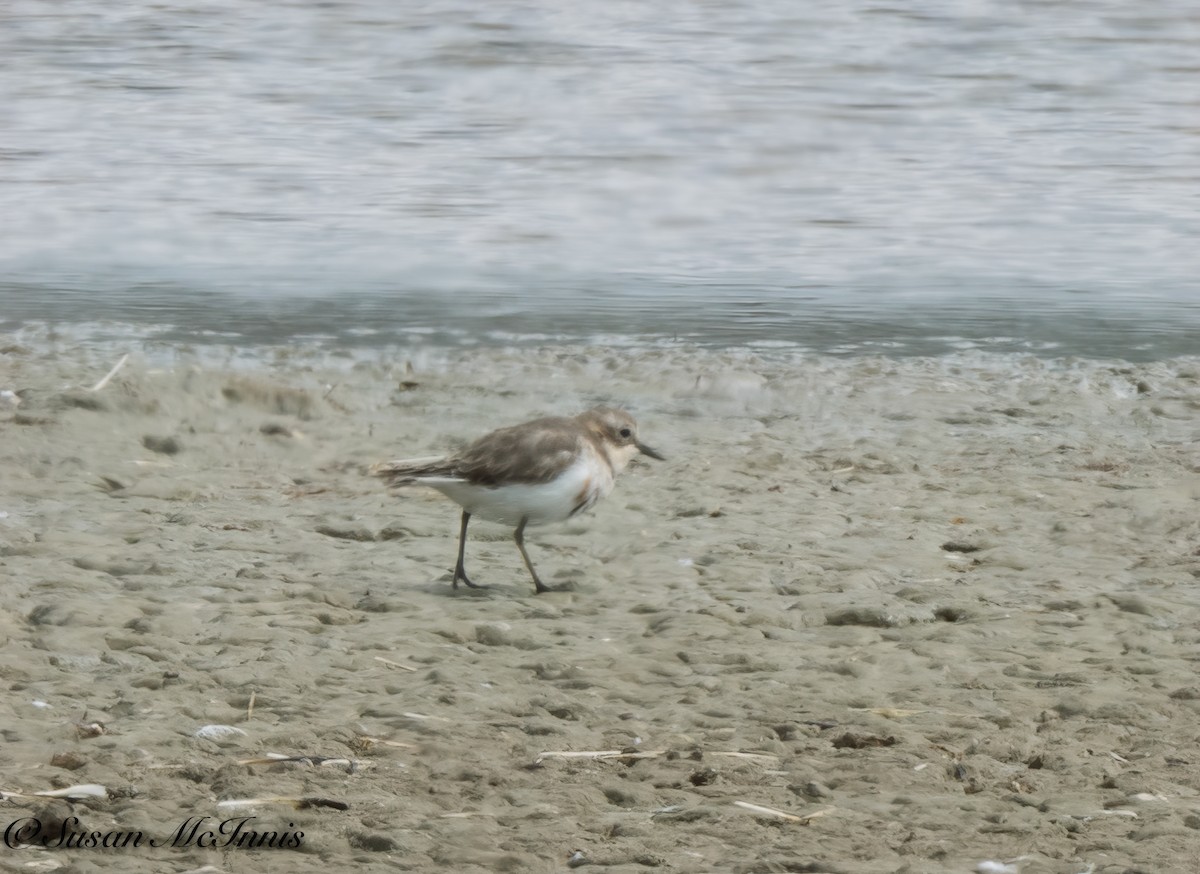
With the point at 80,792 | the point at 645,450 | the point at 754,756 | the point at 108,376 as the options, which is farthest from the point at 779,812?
the point at 108,376

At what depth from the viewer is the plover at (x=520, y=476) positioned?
5809 millimetres

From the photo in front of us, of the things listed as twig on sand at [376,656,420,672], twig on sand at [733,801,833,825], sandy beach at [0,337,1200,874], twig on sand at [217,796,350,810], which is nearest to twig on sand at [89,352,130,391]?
sandy beach at [0,337,1200,874]

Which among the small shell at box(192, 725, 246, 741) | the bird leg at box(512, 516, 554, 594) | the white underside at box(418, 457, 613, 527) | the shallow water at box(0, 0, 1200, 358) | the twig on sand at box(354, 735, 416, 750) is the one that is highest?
the shallow water at box(0, 0, 1200, 358)

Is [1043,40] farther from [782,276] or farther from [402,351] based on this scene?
[402,351]

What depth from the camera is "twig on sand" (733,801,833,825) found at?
388 centimetres

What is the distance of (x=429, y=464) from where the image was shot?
593 cm

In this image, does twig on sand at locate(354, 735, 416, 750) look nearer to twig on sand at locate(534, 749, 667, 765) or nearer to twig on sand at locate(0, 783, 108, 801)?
twig on sand at locate(534, 749, 667, 765)

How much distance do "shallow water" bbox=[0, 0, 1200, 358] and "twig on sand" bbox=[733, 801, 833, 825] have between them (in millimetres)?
6502

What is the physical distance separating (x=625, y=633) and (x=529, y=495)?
69cm

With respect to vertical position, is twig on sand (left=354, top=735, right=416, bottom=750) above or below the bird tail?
below

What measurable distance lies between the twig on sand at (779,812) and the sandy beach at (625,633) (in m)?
0.01

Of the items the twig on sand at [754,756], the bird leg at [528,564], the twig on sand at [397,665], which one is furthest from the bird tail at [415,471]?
the twig on sand at [754,756]

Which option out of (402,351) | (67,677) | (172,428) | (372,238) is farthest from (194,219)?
(67,677)

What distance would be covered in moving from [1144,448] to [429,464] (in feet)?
12.8
